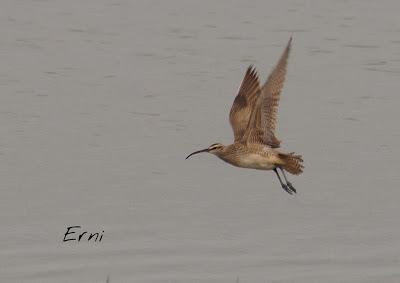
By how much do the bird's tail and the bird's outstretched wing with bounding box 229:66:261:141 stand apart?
84 cm

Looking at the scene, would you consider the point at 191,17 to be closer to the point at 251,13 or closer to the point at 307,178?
the point at 251,13

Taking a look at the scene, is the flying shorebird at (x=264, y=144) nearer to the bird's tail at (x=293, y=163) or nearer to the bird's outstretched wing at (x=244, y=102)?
the bird's tail at (x=293, y=163)

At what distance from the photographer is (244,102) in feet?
53.9

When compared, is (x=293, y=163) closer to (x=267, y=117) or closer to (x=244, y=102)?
(x=267, y=117)

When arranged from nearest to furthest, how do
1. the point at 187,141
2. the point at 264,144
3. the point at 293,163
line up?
the point at 293,163
the point at 264,144
the point at 187,141

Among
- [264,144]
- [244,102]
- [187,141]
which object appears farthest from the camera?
[187,141]

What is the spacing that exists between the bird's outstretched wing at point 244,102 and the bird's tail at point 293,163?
2.77ft

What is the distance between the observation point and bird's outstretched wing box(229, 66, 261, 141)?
16.3 metres

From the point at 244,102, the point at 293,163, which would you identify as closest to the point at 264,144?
the point at 293,163

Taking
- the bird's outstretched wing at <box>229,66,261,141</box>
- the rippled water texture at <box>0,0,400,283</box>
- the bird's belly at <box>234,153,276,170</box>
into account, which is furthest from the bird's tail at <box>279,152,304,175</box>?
the rippled water texture at <box>0,0,400,283</box>

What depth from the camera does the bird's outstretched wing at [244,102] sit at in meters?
16.3

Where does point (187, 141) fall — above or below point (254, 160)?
below

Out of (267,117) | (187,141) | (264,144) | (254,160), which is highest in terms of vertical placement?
(267,117)

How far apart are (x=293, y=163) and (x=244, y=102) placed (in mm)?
1261
